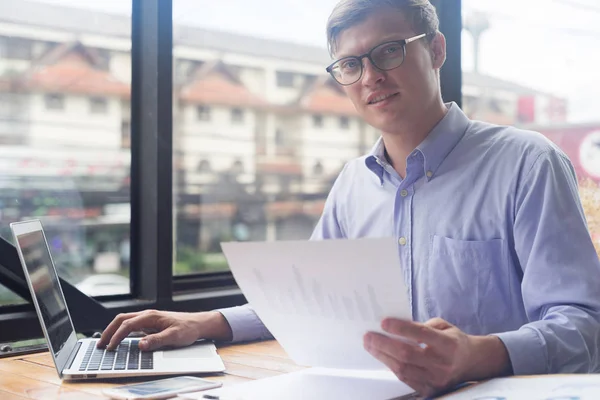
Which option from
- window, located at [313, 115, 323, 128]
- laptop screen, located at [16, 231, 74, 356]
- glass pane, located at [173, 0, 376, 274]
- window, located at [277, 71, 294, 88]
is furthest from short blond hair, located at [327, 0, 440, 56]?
window, located at [313, 115, 323, 128]

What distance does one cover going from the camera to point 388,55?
1562 mm

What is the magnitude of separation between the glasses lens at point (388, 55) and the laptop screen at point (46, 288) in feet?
2.76

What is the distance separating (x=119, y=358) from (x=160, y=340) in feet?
0.36

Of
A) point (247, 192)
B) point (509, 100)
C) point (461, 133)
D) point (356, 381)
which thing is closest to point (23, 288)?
point (247, 192)

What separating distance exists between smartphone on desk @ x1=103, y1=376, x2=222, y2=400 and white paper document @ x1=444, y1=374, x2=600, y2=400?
0.42m

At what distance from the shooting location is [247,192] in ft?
8.19

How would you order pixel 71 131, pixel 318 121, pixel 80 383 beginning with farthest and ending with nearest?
pixel 318 121 → pixel 71 131 → pixel 80 383

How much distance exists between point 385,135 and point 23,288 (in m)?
1.03

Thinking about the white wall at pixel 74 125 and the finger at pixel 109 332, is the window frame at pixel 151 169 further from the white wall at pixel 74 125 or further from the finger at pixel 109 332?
the finger at pixel 109 332

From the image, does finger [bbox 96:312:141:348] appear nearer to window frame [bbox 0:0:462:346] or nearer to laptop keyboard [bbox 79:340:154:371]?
laptop keyboard [bbox 79:340:154:371]

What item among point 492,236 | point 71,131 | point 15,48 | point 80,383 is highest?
point 15,48

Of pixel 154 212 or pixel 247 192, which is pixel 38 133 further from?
pixel 247 192

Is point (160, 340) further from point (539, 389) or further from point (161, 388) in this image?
point (539, 389)

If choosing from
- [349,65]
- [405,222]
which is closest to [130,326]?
[405,222]
